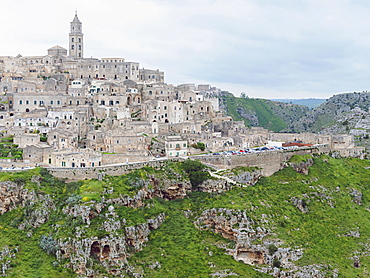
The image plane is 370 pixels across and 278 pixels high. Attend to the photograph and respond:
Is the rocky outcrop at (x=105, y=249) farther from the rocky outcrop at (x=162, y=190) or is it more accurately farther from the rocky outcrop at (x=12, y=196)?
the rocky outcrop at (x=12, y=196)

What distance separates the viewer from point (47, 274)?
176 ft

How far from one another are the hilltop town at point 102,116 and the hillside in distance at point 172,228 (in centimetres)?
507

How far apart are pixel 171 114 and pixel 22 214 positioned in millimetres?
34697

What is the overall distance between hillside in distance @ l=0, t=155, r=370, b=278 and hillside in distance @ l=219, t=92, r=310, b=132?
8858cm

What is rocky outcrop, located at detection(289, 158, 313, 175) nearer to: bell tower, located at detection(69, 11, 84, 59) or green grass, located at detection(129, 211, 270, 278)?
green grass, located at detection(129, 211, 270, 278)

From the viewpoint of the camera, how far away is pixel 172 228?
2532 inches

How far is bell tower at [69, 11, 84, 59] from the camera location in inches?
4478

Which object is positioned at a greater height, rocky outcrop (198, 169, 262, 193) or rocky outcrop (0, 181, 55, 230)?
rocky outcrop (198, 169, 262, 193)

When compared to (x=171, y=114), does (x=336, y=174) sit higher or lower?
lower

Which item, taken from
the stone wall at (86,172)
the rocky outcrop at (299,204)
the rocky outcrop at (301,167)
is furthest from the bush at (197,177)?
the rocky outcrop at (301,167)

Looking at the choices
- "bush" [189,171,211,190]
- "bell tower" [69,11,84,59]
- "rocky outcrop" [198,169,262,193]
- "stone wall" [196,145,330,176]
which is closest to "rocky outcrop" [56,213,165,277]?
"bush" [189,171,211,190]

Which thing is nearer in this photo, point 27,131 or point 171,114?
point 27,131

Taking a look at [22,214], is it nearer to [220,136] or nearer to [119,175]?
[119,175]

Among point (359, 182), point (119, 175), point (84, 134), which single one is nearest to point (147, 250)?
point (119, 175)
